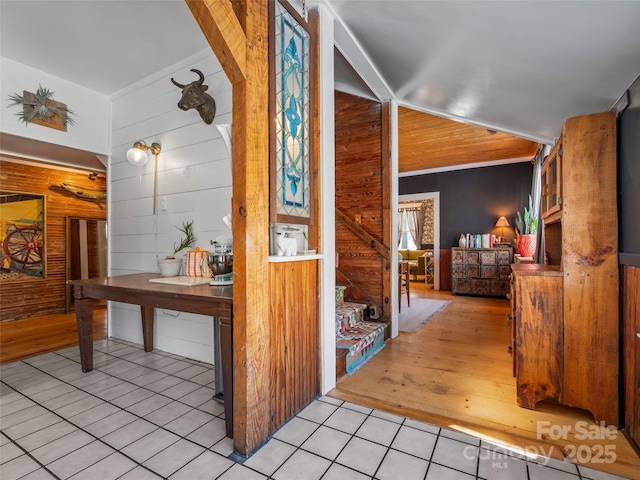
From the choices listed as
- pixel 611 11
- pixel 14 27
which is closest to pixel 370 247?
pixel 611 11

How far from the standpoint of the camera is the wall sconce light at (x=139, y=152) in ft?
9.33

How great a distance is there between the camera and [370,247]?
3436mm

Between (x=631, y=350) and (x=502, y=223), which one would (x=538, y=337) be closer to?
(x=631, y=350)

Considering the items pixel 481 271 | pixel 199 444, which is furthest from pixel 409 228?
pixel 199 444

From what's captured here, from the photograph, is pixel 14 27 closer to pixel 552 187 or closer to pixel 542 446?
pixel 552 187

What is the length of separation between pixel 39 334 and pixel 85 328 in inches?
71.3

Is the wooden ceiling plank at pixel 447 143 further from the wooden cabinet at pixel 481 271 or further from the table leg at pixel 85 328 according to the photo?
the table leg at pixel 85 328

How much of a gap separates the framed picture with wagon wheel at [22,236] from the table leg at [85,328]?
9.14 ft

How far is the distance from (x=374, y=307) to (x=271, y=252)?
1.97 meters

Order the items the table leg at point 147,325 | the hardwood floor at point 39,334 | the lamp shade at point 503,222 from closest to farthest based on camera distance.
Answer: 1. the table leg at point 147,325
2. the hardwood floor at point 39,334
3. the lamp shade at point 503,222

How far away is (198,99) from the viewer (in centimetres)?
243

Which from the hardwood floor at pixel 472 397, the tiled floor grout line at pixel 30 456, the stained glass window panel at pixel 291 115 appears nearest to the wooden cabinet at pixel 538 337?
the hardwood floor at pixel 472 397

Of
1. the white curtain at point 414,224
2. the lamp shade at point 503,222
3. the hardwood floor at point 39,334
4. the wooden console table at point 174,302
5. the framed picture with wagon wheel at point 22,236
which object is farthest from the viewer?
the white curtain at point 414,224

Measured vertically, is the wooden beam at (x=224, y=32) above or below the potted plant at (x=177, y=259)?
above
